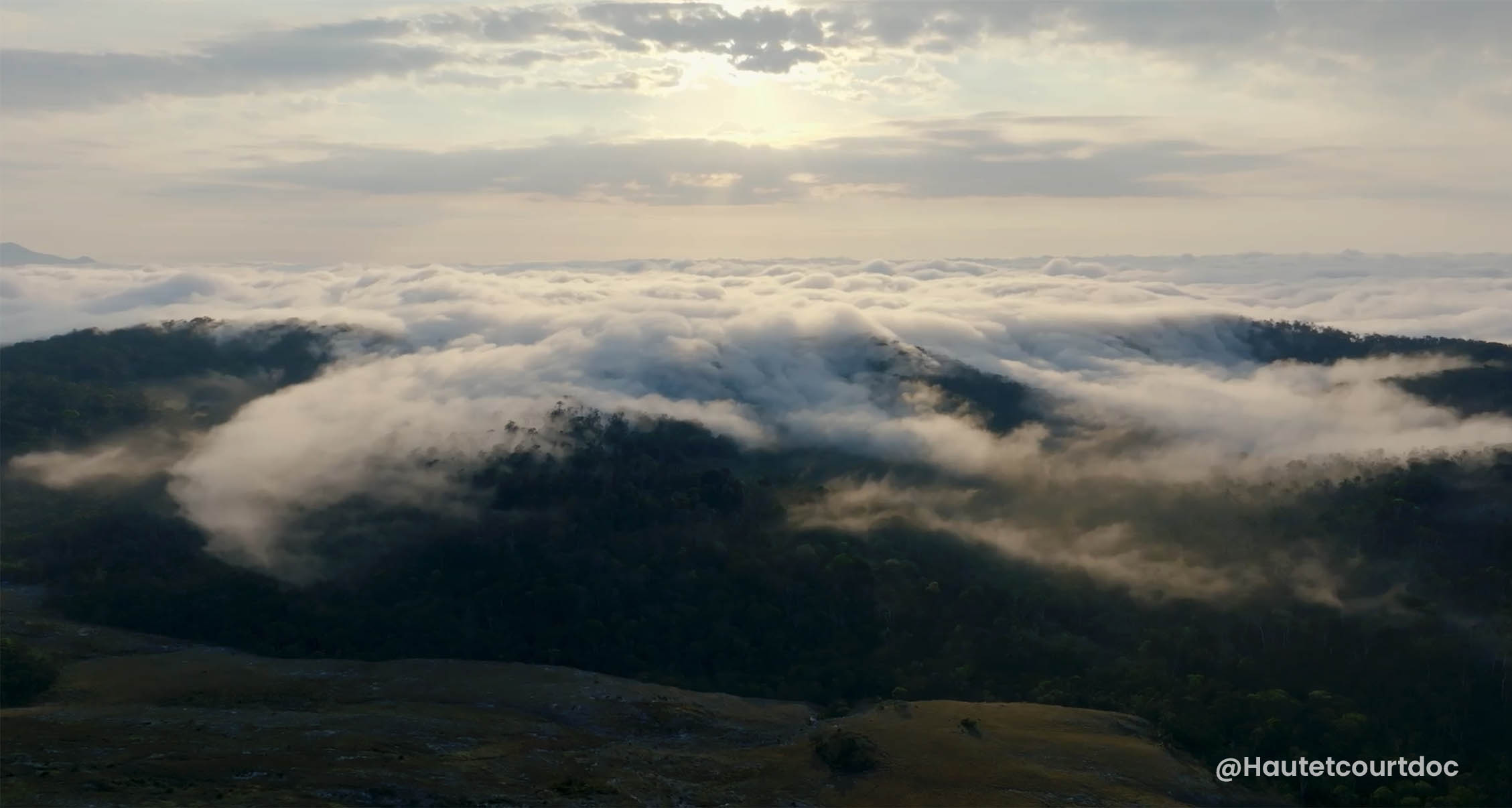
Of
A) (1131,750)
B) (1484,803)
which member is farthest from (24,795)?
(1484,803)

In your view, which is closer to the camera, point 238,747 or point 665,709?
point 238,747

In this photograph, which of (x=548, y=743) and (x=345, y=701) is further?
(x=345, y=701)

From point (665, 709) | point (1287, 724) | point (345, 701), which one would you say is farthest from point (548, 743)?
point (1287, 724)

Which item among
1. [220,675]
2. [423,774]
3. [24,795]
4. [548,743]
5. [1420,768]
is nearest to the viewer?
[24,795]

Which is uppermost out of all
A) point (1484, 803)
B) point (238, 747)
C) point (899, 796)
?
point (238, 747)

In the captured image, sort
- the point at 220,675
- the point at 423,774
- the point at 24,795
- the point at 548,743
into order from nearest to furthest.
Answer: the point at 24,795 → the point at 423,774 → the point at 548,743 → the point at 220,675

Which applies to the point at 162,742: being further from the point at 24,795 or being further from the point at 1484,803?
the point at 1484,803

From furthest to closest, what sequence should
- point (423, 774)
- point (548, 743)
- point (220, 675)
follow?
point (220, 675), point (548, 743), point (423, 774)

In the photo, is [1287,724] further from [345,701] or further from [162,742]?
[162,742]

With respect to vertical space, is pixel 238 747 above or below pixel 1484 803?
above
